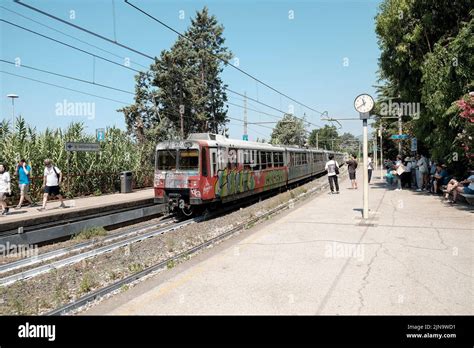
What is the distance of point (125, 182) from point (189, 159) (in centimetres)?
742

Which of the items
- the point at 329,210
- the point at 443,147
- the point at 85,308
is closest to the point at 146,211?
the point at 329,210

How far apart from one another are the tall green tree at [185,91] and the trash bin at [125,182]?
62.3 ft

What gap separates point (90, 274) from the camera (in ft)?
22.5

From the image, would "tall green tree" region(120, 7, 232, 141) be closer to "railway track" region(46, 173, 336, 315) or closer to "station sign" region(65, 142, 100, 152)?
"station sign" region(65, 142, 100, 152)

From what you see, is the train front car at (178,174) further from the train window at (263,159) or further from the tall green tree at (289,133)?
the tall green tree at (289,133)

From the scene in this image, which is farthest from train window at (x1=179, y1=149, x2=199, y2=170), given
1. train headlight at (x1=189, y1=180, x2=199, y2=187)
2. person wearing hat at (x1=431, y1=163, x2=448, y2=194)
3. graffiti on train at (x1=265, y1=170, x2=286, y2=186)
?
person wearing hat at (x1=431, y1=163, x2=448, y2=194)

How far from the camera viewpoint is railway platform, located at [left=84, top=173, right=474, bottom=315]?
15.1 ft

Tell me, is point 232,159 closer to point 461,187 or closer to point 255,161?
point 255,161

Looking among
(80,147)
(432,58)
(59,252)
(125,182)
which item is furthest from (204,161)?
(432,58)

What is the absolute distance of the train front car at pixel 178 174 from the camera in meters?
12.7

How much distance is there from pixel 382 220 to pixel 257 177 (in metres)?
7.68

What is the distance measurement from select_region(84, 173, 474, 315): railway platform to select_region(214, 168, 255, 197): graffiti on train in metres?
3.98

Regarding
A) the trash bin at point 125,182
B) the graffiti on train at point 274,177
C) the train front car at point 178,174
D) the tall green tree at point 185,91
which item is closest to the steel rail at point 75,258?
the train front car at point 178,174
